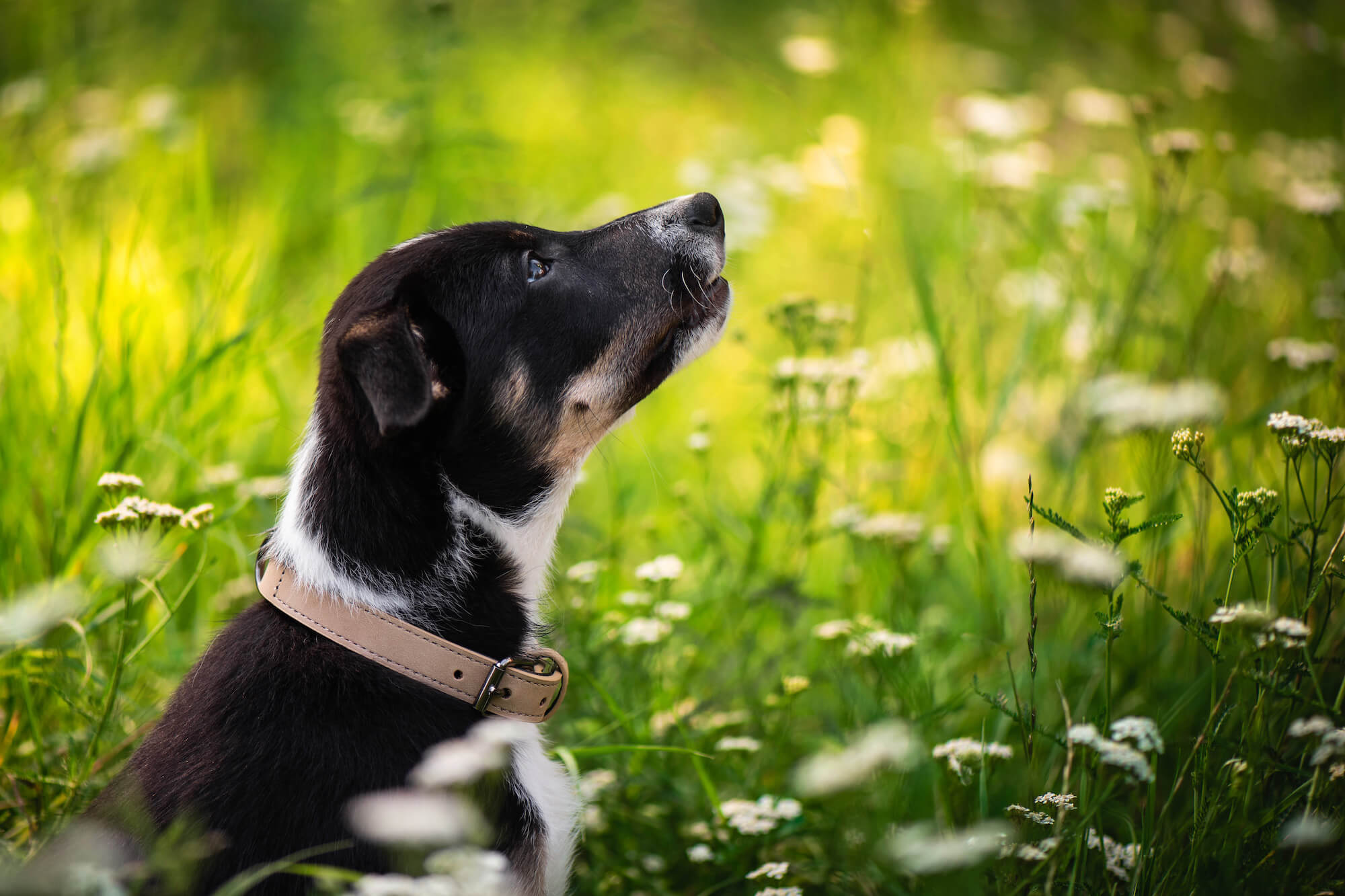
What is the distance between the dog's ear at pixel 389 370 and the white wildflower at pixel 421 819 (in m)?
0.75

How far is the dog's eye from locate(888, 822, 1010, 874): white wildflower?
1.67m

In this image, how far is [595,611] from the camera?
9.89 ft

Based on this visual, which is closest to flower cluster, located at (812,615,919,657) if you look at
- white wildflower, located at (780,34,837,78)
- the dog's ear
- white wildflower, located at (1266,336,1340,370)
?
the dog's ear

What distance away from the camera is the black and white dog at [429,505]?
1968 millimetres

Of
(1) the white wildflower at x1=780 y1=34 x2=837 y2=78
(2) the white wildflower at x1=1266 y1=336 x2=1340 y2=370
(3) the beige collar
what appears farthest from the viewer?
(1) the white wildflower at x1=780 y1=34 x2=837 y2=78

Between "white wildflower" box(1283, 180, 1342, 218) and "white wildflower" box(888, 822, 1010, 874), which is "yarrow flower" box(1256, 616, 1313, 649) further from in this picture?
"white wildflower" box(1283, 180, 1342, 218)

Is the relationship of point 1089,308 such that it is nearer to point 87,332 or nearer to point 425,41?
point 425,41

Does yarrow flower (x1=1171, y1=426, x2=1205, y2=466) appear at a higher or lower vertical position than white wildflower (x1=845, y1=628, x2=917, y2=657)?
higher

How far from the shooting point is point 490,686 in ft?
7.28

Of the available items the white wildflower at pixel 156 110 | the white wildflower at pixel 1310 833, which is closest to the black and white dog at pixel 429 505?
the white wildflower at pixel 1310 833

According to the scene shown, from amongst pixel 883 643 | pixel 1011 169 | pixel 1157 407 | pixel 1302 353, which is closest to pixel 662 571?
pixel 883 643

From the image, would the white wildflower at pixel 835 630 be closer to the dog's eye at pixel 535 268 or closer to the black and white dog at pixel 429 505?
the black and white dog at pixel 429 505

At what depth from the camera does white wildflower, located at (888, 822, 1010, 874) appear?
1698 millimetres

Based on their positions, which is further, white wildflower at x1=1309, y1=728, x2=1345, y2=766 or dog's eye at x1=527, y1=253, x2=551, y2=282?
dog's eye at x1=527, y1=253, x2=551, y2=282
